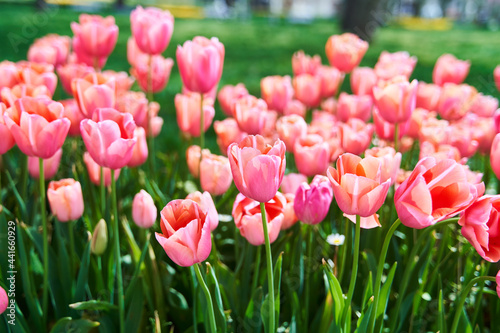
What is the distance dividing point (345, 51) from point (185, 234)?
1485 millimetres

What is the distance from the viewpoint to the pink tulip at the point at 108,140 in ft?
3.89

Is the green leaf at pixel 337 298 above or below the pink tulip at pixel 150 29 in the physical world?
below

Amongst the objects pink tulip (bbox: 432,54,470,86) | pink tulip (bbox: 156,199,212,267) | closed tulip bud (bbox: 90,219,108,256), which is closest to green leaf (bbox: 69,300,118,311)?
closed tulip bud (bbox: 90,219,108,256)

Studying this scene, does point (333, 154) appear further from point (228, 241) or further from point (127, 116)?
point (127, 116)

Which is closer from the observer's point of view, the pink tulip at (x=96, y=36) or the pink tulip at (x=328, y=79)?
the pink tulip at (x=96, y=36)

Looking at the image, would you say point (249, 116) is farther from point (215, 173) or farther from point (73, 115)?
point (73, 115)

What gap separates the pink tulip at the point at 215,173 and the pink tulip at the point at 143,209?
18 cm

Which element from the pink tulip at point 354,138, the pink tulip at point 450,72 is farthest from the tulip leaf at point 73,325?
the pink tulip at point 450,72

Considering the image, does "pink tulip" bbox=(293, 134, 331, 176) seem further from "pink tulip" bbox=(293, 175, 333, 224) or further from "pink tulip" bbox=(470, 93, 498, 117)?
"pink tulip" bbox=(470, 93, 498, 117)

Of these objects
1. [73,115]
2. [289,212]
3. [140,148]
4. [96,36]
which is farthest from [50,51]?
[289,212]

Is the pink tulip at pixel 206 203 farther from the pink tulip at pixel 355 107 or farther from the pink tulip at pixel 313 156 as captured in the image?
the pink tulip at pixel 355 107

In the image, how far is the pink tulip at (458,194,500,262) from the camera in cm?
94

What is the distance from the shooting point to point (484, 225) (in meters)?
0.94

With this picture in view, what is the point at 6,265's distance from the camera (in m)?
1.46
